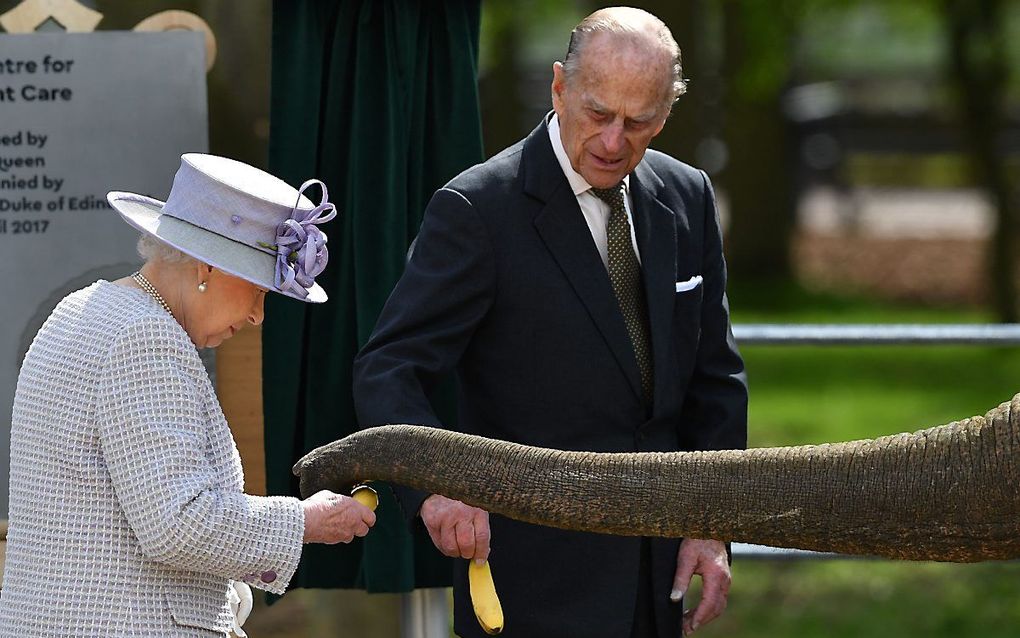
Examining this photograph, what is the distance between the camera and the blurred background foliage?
→ 27.9 ft

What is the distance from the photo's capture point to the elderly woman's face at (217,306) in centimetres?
342

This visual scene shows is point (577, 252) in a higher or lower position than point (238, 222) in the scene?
lower

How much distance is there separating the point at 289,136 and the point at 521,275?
1.17 meters

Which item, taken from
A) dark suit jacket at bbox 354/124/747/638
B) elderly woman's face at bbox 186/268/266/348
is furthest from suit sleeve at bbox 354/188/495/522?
elderly woman's face at bbox 186/268/266/348

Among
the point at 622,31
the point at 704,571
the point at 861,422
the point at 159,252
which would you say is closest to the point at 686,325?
the point at 704,571

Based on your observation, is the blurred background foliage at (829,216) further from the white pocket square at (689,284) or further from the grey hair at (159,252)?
the grey hair at (159,252)

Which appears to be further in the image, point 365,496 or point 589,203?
point 589,203

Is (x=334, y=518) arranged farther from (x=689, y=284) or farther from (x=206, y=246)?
(x=689, y=284)

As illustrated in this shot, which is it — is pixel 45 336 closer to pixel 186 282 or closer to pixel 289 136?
pixel 186 282

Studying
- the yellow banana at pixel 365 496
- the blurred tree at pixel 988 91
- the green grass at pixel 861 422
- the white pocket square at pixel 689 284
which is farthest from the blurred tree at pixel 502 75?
the yellow banana at pixel 365 496

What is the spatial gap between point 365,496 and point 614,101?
110 cm

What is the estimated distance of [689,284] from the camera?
13.9 feet

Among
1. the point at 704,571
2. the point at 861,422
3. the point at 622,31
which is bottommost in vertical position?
the point at 861,422

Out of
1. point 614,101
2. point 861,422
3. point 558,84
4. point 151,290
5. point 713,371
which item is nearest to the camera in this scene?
point 151,290
